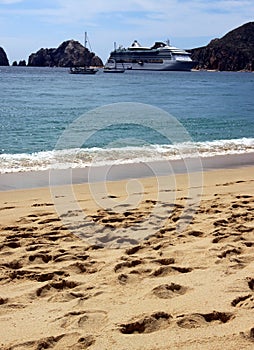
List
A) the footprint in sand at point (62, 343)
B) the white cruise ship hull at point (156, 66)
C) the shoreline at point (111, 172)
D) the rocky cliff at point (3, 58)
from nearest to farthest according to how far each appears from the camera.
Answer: the footprint in sand at point (62, 343), the shoreline at point (111, 172), the white cruise ship hull at point (156, 66), the rocky cliff at point (3, 58)

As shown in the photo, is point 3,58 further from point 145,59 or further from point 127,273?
point 127,273

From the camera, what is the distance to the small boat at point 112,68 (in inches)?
3964

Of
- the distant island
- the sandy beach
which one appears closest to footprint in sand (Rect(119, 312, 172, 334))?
the sandy beach

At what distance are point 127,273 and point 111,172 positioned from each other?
5.67 m

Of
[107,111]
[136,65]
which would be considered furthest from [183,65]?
[107,111]

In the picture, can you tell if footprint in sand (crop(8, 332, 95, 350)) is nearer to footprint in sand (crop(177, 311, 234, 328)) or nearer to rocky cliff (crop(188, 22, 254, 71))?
footprint in sand (crop(177, 311, 234, 328))

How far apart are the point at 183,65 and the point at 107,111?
86.9m

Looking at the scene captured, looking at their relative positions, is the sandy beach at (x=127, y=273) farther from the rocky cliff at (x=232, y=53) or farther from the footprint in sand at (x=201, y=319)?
the rocky cliff at (x=232, y=53)

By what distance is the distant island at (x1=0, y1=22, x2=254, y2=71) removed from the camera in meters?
131

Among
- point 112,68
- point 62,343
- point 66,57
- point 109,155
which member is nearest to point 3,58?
point 66,57

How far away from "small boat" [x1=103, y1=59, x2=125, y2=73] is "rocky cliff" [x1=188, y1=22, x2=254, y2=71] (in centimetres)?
3089

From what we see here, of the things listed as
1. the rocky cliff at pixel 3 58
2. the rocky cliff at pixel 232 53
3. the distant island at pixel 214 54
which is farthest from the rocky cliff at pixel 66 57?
the rocky cliff at pixel 232 53

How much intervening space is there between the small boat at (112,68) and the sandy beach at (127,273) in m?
95.8

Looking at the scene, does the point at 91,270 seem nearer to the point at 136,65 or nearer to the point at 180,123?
the point at 180,123
